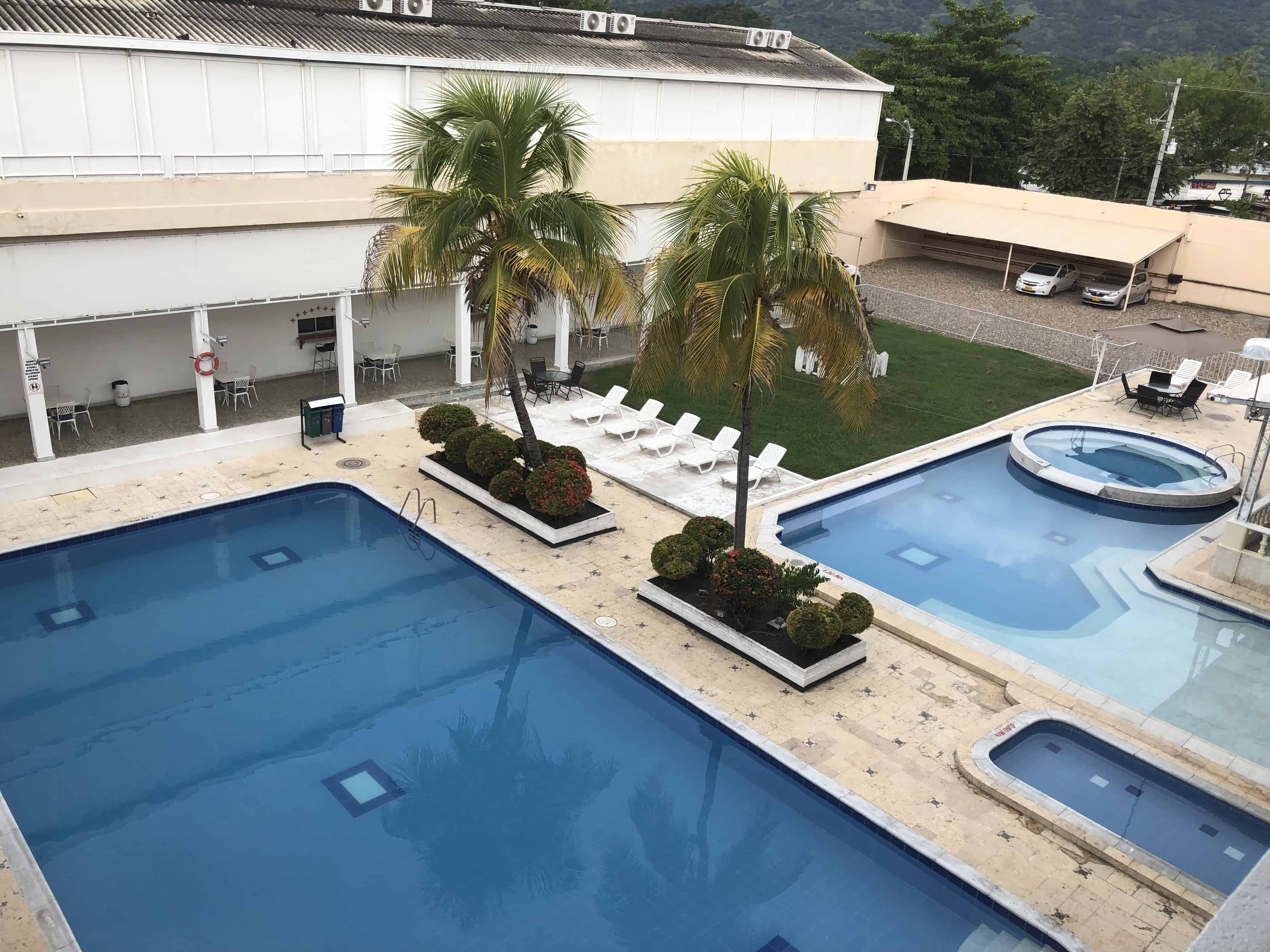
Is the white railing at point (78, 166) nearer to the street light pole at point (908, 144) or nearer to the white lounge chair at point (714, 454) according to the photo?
the white lounge chair at point (714, 454)

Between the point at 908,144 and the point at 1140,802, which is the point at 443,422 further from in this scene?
the point at 908,144

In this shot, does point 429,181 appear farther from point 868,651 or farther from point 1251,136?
point 1251,136

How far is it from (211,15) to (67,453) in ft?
29.5

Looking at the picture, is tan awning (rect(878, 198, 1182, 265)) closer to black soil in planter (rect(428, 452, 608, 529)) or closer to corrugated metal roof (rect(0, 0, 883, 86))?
corrugated metal roof (rect(0, 0, 883, 86))

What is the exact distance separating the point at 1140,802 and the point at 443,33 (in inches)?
822

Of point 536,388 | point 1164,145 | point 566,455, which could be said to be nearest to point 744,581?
point 566,455

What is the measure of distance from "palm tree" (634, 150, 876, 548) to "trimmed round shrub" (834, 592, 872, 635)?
2.46m

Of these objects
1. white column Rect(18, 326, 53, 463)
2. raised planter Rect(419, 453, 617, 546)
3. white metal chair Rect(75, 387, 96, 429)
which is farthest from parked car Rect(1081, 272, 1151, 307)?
white column Rect(18, 326, 53, 463)

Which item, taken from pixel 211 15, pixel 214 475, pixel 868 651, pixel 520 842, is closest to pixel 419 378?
pixel 214 475

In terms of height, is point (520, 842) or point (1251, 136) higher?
point (1251, 136)

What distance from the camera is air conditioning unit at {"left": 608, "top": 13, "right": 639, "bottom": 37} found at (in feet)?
89.1

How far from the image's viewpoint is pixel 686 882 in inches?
421

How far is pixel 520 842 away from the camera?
1105 cm

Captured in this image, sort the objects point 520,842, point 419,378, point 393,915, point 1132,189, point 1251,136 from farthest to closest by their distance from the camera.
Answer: point 1251,136 → point 1132,189 → point 419,378 → point 520,842 → point 393,915
